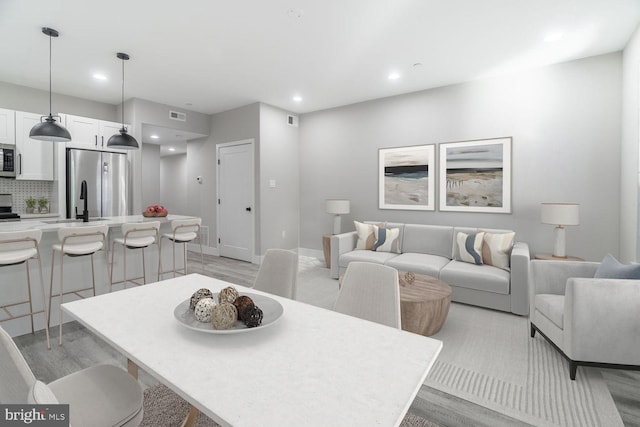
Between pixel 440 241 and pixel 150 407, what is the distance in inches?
148

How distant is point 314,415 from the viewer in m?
0.77

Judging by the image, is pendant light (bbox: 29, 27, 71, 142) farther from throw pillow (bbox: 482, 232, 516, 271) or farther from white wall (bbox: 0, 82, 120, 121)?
throw pillow (bbox: 482, 232, 516, 271)

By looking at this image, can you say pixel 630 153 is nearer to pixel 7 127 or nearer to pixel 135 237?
pixel 135 237

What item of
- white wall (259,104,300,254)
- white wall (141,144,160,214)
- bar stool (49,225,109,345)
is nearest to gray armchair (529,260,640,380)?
bar stool (49,225,109,345)

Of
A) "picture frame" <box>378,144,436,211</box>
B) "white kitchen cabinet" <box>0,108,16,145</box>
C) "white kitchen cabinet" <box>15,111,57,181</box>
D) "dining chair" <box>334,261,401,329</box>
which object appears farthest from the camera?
"picture frame" <box>378,144,436,211</box>

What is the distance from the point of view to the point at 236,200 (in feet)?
19.8

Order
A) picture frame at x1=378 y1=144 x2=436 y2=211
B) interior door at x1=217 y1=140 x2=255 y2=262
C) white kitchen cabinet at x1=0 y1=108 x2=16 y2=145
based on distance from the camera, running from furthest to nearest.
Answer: interior door at x1=217 y1=140 x2=255 y2=262
picture frame at x1=378 y1=144 x2=436 y2=211
white kitchen cabinet at x1=0 y1=108 x2=16 y2=145

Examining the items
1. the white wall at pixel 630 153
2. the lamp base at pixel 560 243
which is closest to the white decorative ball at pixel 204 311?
the white wall at pixel 630 153

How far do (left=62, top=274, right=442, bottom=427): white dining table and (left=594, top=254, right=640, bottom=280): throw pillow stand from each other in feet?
6.58

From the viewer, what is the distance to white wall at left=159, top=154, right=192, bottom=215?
29.0ft

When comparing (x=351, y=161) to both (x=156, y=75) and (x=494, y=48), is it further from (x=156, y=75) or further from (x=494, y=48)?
(x=156, y=75)

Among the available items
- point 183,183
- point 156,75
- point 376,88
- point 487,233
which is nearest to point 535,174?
point 487,233

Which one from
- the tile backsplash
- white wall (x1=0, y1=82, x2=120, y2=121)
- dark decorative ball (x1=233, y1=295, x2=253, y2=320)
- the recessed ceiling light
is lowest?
dark decorative ball (x1=233, y1=295, x2=253, y2=320)

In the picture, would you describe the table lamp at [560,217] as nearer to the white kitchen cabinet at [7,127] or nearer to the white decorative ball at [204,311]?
the white decorative ball at [204,311]
